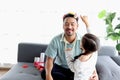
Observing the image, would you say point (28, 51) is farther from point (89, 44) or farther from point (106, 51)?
point (89, 44)

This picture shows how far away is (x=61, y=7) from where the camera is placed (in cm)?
339

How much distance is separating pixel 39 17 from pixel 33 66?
95 cm

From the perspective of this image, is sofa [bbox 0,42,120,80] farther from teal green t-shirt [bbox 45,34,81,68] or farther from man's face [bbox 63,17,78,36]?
man's face [bbox 63,17,78,36]

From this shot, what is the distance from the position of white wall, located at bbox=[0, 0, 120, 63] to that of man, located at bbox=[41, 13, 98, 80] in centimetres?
124

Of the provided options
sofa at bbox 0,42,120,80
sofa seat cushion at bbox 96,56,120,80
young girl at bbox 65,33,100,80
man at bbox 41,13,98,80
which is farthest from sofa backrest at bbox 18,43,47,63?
young girl at bbox 65,33,100,80

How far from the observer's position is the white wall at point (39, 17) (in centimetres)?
337

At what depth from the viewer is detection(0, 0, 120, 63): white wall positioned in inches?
133

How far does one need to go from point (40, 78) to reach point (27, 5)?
144cm

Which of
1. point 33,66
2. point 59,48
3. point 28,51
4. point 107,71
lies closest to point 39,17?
point 28,51

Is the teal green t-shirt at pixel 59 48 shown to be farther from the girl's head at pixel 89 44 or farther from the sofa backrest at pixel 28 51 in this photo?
the sofa backrest at pixel 28 51

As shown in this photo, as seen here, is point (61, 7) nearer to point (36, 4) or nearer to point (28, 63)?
point (36, 4)

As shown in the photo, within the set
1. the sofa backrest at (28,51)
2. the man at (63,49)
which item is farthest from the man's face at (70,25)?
the sofa backrest at (28,51)

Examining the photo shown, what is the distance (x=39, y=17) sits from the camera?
3.46 m

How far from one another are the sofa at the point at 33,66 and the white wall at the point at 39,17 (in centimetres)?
55
